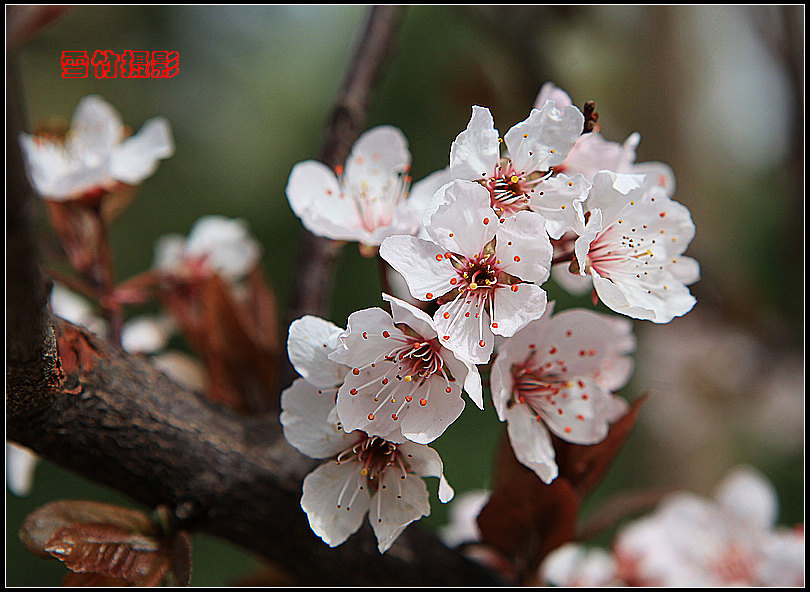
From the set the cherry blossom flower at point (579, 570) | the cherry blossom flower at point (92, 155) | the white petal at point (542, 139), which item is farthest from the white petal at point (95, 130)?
the cherry blossom flower at point (579, 570)

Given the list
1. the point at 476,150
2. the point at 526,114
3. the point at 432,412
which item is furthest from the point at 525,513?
the point at 526,114

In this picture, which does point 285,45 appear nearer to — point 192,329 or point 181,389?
point 192,329

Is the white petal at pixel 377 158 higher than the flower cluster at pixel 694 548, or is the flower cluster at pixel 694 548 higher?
the white petal at pixel 377 158

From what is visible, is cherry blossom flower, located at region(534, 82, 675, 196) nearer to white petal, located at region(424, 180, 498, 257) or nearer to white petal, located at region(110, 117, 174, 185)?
white petal, located at region(424, 180, 498, 257)

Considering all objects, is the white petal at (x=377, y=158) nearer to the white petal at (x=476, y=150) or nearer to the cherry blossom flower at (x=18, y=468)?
the white petal at (x=476, y=150)

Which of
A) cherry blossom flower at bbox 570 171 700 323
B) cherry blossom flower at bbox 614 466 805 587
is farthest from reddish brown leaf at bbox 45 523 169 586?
cherry blossom flower at bbox 614 466 805 587

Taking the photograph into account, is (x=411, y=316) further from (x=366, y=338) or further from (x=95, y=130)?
(x=95, y=130)
